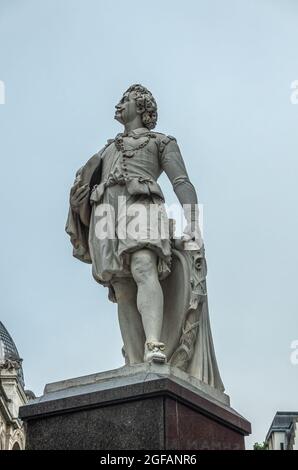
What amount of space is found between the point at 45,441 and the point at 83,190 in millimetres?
3112

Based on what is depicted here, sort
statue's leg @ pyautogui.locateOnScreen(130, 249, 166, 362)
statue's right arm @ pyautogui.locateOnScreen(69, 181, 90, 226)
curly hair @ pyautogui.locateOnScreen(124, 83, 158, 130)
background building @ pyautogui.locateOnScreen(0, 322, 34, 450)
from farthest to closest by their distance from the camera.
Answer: background building @ pyautogui.locateOnScreen(0, 322, 34, 450)
curly hair @ pyautogui.locateOnScreen(124, 83, 158, 130)
statue's right arm @ pyautogui.locateOnScreen(69, 181, 90, 226)
statue's leg @ pyautogui.locateOnScreen(130, 249, 166, 362)

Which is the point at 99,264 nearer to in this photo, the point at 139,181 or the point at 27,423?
the point at 139,181

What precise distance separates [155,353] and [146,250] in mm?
1233

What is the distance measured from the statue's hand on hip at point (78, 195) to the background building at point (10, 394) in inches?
1623

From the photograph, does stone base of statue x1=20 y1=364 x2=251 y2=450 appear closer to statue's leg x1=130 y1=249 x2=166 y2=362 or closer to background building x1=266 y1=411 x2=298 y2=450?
statue's leg x1=130 y1=249 x2=166 y2=362

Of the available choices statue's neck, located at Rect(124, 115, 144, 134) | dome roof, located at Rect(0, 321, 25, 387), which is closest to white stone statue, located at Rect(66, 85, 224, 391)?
statue's neck, located at Rect(124, 115, 144, 134)

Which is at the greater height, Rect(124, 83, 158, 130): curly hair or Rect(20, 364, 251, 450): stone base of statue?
Rect(124, 83, 158, 130): curly hair

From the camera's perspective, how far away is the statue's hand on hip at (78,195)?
10047 mm

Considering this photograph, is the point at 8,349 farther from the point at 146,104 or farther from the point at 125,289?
the point at 125,289

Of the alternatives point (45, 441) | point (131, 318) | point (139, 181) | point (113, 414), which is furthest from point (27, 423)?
point (139, 181)

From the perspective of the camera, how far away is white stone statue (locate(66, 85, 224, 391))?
30.3 feet

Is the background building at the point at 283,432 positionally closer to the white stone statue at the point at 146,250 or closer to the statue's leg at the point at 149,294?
the white stone statue at the point at 146,250

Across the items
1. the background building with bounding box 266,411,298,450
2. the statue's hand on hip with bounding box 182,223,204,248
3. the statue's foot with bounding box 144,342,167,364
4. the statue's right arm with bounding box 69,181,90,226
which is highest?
the background building with bounding box 266,411,298,450

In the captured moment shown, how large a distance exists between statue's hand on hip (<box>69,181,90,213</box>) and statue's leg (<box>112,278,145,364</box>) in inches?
44.1
